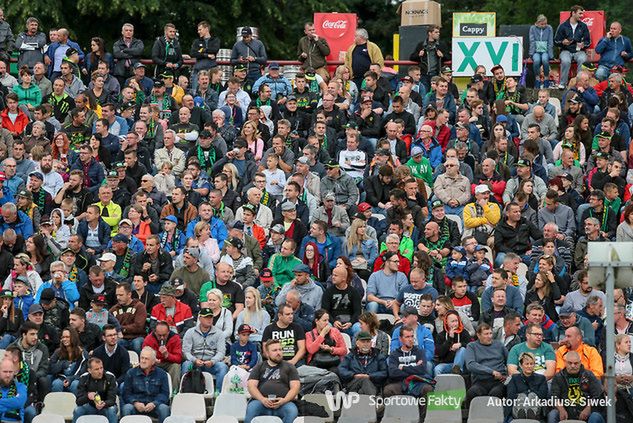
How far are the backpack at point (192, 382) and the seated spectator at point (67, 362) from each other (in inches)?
48.5

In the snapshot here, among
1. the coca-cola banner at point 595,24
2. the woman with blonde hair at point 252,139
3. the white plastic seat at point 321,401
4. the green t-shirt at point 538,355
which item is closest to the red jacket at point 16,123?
the woman with blonde hair at point 252,139

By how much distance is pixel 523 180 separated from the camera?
27281 mm

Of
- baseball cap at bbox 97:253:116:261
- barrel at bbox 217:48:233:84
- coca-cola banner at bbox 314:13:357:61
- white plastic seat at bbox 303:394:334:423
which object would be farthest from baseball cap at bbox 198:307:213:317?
coca-cola banner at bbox 314:13:357:61

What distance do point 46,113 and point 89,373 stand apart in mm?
8122

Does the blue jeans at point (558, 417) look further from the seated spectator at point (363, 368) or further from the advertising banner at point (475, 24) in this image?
the advertising banner at point (475, 24)

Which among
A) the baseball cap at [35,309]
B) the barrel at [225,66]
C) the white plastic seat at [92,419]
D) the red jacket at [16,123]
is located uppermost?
the barrel at [225,66]

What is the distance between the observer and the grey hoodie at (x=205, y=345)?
77.0ft

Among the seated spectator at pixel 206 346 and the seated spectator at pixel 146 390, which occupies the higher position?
the seated spectator at pixel 206 346

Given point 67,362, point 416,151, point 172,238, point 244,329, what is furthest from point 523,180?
point 67,362

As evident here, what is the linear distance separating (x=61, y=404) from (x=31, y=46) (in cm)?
1049

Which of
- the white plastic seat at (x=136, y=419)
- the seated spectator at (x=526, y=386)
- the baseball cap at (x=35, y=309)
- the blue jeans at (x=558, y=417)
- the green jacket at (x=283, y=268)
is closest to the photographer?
the blue jeans at (x=558, y=417)

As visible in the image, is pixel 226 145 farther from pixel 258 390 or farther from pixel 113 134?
pixel 258 390

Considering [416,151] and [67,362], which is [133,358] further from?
[416,151]

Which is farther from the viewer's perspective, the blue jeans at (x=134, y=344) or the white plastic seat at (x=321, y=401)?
the blue jeans at (x=134, y=344)
